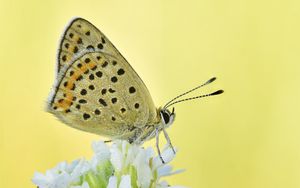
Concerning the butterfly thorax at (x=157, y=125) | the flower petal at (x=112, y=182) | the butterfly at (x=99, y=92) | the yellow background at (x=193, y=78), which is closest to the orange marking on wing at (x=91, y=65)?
the butterfly at (x=99, y=92)

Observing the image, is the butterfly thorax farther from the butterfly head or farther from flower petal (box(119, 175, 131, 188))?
flower petal (box(119, 175, 131, 188))

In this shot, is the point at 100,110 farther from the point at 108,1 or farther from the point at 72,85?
the point at 108,1

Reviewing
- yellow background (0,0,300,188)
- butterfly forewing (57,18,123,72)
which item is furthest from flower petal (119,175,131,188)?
yellow background (0,0,300,188)

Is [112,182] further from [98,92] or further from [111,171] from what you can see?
[98,92]

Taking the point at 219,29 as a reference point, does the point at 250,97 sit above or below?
below

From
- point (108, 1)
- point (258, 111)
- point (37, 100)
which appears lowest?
point (258, 111)

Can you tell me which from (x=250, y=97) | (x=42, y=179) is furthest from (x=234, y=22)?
(x=42, y=179)

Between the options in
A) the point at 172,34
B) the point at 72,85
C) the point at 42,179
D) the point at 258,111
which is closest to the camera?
the point at 42,179

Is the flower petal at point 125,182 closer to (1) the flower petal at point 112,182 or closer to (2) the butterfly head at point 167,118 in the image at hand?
(1) the flower petal at point 112,182
